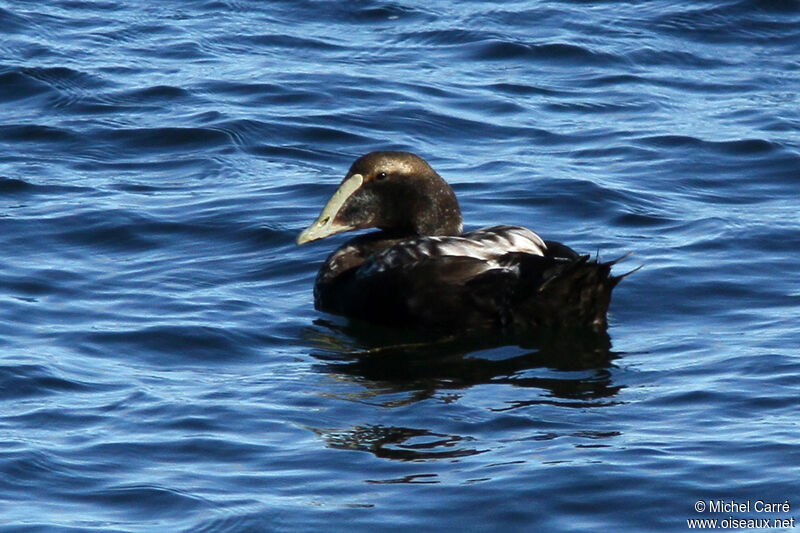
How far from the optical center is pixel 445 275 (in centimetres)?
694

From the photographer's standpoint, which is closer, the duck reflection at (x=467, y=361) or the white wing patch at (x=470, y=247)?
the duck reflection at (x=467, y=361)

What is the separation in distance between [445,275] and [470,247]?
0.17m

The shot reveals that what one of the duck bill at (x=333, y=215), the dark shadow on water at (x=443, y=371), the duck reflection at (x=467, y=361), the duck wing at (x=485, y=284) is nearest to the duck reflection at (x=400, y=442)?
the dark shadow on water at (x=443, y=371)

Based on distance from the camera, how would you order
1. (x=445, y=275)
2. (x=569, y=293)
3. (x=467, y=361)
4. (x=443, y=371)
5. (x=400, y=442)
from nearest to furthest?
1. (x=400, y=442)
2. (x=443, y=371)
3. (x=467, y=361)
4. (x=569, y=293)
5. (x=445, y=275)

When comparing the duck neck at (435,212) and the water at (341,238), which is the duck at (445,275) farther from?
the water at (341,238)

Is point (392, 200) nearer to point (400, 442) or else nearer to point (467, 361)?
point (467, 361)

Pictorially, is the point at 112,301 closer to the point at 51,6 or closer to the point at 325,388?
the point at 325,388

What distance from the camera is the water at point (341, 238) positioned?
5215 millimetres

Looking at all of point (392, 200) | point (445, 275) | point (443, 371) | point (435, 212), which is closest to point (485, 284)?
point (445, 275)

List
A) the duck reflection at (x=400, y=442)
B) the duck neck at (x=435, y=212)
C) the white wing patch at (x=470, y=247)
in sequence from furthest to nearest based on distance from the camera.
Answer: the duck neck at (x=435, y=212), the white wing patch at (x=470, y=247), the duck reflection at (x=400, y=442)

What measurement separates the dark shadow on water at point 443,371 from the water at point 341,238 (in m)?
0.02

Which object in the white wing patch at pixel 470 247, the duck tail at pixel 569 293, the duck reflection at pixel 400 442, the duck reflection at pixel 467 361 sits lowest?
the duck reflection at pixel 467 361

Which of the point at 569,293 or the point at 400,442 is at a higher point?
the point at 569,293

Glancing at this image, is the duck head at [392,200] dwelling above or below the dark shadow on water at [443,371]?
above
